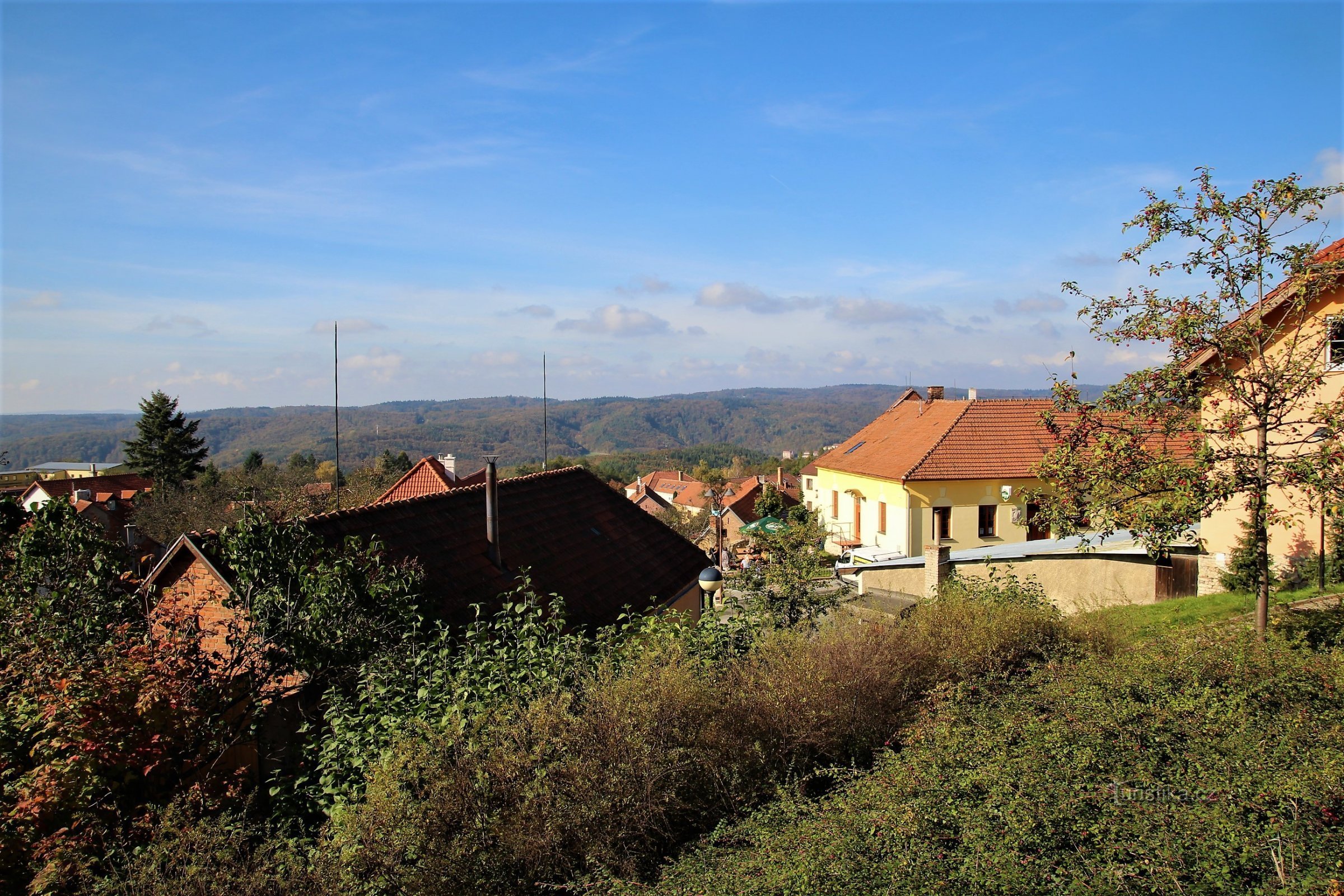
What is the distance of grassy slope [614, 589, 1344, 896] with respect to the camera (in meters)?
3.79

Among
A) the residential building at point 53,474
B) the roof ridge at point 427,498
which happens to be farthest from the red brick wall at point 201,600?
the residential building at point 53,474

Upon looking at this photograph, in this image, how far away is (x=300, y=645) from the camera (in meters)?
6.35

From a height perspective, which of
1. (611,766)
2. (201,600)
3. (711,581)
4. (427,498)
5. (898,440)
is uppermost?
(898,440)

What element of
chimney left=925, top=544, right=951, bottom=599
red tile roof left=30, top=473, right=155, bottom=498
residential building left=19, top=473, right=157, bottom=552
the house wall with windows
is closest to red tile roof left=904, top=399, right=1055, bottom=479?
the house wall with windows

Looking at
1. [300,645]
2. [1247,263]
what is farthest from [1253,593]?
[300,645]

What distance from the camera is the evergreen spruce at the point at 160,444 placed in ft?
185

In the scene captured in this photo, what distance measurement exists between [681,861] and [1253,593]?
11552 mm

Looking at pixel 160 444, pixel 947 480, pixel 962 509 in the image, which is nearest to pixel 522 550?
pixel 947 480

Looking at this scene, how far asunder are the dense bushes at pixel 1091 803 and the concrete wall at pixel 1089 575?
795cm

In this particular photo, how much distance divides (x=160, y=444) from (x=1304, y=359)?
67.4 metres

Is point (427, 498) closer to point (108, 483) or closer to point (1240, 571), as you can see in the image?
point (1240, 571)

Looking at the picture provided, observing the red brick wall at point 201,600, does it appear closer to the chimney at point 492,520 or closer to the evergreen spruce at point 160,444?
the chimney at point 492,520

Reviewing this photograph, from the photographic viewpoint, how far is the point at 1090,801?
4562 millimetres

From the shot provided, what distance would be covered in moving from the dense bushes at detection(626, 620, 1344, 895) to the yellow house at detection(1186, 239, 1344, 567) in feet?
7.26
